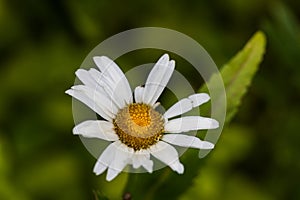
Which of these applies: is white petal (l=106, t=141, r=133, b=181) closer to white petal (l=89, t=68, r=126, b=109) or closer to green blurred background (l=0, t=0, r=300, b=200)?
white petal (l=89, t=68, r=126, b=109)

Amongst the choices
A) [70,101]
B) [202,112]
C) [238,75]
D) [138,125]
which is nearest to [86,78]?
[138,125]

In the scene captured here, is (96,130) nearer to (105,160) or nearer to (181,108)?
(105,160)

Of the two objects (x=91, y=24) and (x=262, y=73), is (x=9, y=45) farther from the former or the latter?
(x=262, y=73)

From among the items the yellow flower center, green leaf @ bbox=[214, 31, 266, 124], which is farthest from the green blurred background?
the yellow flower center

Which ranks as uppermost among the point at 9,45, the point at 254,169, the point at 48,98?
the point at 9,45

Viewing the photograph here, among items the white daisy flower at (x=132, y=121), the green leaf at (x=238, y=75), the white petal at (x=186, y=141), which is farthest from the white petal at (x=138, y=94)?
the green leaf at (x=238, y=75)

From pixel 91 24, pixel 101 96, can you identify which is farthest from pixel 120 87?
pixel 91 24

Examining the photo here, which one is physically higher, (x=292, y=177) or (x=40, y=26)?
(x=40, y=26)
